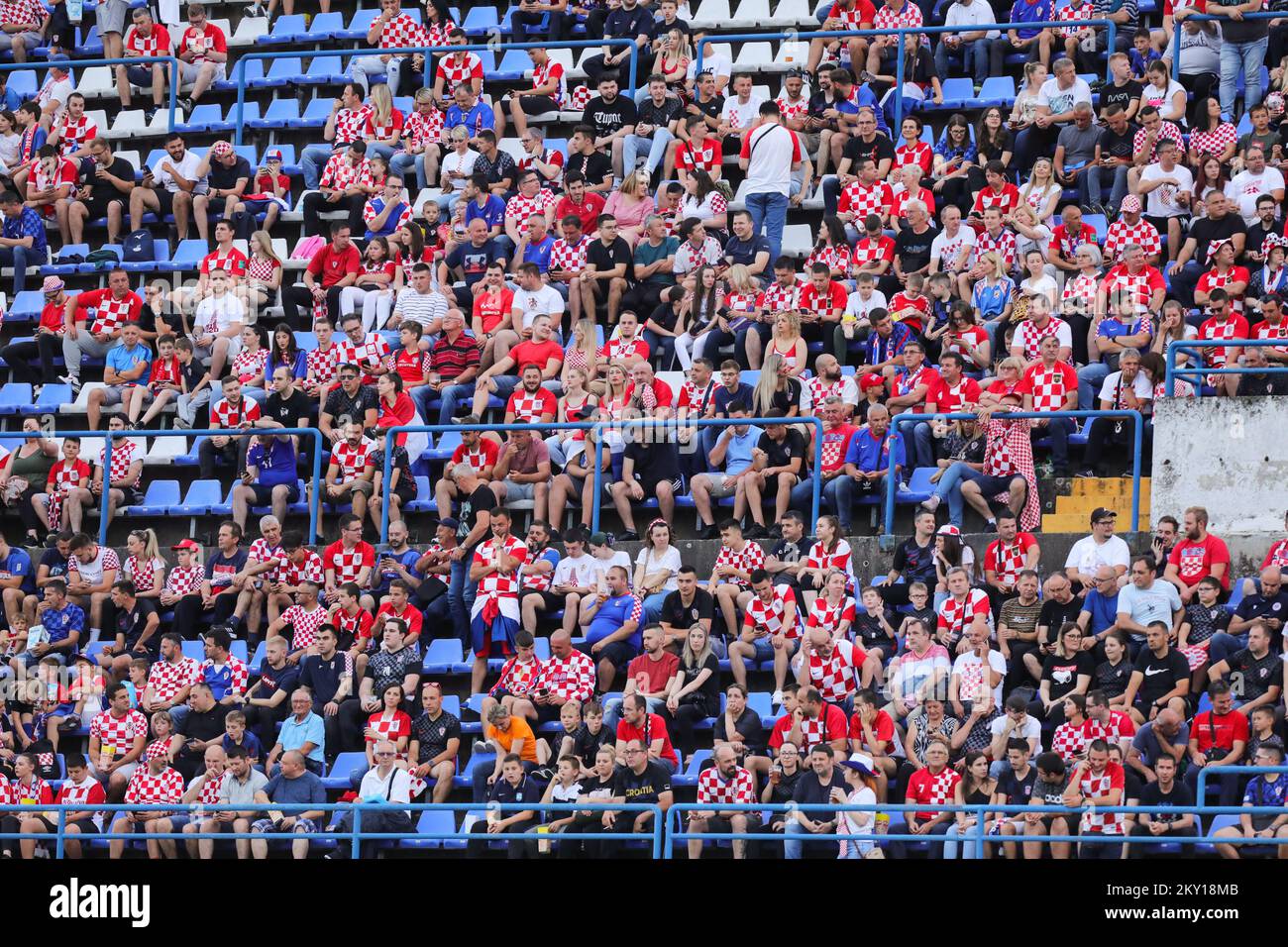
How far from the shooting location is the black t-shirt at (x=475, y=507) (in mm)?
21234

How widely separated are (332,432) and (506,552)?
2.42 m

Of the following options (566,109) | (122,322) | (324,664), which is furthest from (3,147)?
(324,664)

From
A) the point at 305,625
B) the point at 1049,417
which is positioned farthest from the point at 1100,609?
the point at 305,625

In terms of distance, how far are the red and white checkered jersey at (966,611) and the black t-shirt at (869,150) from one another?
18.5 feet

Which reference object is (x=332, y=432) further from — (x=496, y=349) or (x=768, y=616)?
(x=768, y=616)

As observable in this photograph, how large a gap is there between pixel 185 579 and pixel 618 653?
4005 millimetres

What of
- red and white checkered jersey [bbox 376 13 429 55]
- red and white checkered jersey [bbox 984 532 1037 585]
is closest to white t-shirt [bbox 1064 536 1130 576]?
red and white checkered jersey [bbox 984 532 1037 585]

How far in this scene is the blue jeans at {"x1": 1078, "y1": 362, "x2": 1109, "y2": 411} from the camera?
68.3 ft

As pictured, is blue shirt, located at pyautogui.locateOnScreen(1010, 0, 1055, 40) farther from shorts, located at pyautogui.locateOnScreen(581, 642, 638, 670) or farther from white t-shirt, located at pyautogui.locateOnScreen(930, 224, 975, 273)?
shorts, located at pyautogui.locateOnScreen(581, 642, 638, 670)

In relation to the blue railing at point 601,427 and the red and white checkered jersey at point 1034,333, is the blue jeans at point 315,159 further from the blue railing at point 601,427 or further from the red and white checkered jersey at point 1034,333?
the red and white checkered jersey at point 1034,333

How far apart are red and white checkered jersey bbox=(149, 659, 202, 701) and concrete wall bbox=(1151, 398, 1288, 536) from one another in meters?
7.58

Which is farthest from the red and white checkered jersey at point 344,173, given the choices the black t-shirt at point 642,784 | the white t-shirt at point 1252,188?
the black t-shirt at point 642,784

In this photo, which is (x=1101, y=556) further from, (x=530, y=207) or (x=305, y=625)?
(x=530, y=207)

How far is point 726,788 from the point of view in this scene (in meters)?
18.6
